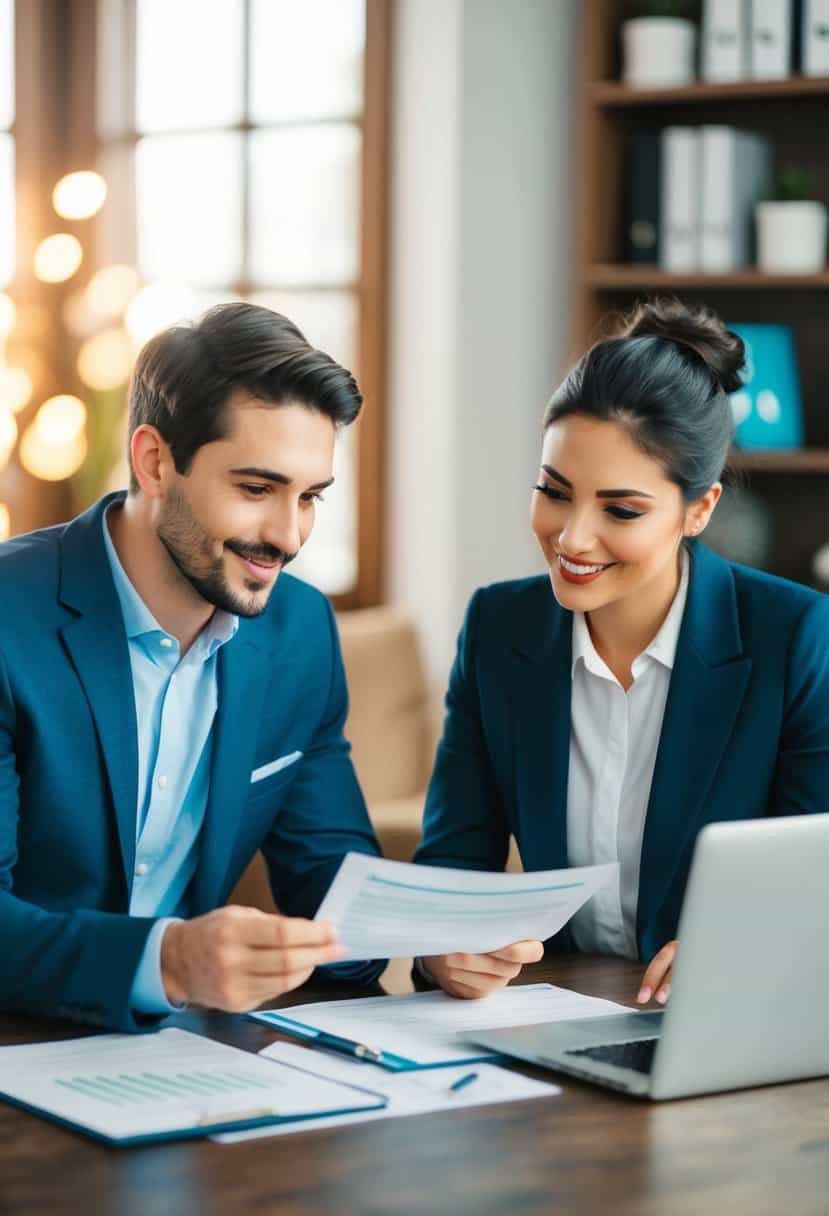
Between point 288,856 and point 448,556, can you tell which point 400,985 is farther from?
point 288,856

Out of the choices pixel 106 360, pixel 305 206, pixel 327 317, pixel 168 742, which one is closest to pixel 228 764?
pixel 168 742

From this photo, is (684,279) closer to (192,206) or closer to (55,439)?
(192,206)

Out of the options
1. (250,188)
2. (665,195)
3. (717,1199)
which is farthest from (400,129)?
(717,1199)

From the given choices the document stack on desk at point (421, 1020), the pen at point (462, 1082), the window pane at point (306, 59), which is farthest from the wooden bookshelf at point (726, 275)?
the pen at point (462, 1082)

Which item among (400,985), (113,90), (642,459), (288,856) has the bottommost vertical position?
(400,985)

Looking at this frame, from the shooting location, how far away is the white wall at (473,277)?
4055mm

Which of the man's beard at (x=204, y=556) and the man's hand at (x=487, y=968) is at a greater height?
the man's beard at (x=204, y=556)

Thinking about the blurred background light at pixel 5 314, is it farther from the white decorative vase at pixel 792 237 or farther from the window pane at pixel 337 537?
the white decorative vase at pixel 792 237

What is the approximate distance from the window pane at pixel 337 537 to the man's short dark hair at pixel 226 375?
2.44 m

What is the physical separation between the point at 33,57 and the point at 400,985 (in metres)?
2.53

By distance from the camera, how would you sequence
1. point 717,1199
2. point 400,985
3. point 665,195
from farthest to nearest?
point 665,195, point 400,985, point 717,1199

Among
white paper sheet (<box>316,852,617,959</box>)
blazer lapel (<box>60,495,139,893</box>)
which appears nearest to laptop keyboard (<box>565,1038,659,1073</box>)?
white paper sheet (<box>316,852,617,959</box>)

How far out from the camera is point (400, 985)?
3451 millimetres

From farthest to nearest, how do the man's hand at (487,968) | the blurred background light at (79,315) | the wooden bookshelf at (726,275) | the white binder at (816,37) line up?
the blurred background light at (79,315)
the wooden bookshelf at (726,275)
the white binder at (816,37)
the man's hand at (487,968)
